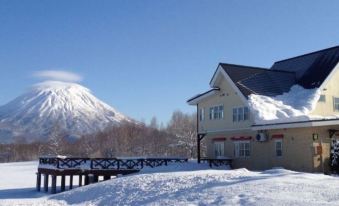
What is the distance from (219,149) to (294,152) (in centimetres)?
757

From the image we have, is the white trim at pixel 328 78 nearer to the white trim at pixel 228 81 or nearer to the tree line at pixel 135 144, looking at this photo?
the white trim at pixel 228 81

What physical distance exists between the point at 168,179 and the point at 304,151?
9345mm

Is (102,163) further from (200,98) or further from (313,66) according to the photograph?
(313,66)

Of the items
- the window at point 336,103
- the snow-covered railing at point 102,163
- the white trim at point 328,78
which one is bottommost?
the snow-covered railing at point 102,163

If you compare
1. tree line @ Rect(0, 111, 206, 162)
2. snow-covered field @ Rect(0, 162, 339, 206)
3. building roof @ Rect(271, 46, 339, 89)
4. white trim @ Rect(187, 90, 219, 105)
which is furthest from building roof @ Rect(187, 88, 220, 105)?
tree line @ Rect(0, 111, 206, 162)

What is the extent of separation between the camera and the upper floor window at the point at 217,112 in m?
34.7

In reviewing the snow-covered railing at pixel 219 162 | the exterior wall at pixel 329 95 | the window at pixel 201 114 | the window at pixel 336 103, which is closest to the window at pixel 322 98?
the exterior wall at pixel 329 95

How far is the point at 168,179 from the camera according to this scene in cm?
2316

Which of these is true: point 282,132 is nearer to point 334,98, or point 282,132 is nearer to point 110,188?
point 334,98

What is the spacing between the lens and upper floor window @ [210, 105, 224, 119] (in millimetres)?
34719

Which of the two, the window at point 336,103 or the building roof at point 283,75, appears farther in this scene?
the window at point 336,103

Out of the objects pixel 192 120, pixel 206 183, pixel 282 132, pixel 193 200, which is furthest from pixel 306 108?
pixel 192 120

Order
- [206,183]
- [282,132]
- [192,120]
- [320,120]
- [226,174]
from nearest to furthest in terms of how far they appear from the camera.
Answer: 1. [206,183]
2. [226,174]
3. [320,120]
4. [282,132]
5. [192,120]

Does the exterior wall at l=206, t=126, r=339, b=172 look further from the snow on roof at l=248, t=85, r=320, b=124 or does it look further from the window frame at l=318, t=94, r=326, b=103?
the window frame at l=318, t=94, r=326, b=103
